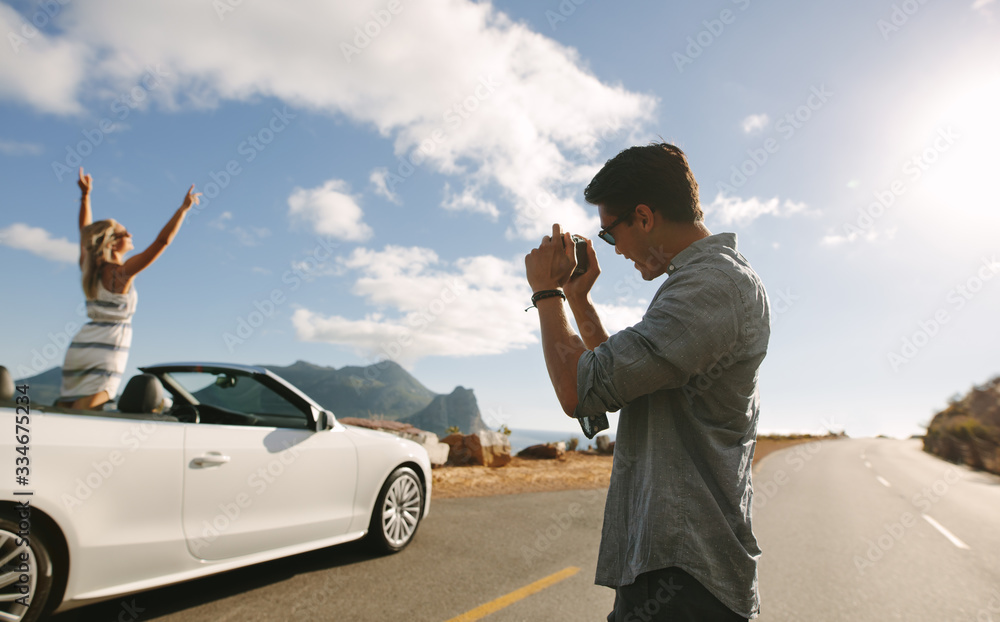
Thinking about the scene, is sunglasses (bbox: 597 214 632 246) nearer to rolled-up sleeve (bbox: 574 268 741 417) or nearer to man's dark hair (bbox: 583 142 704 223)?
man's dark hair (bbox: 583 142 704 223)

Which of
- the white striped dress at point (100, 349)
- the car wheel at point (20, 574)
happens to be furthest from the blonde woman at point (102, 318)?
the car wheel at point (20, 574)

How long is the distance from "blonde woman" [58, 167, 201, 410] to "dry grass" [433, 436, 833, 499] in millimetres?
5358

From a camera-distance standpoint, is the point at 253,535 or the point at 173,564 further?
the point at 253,535

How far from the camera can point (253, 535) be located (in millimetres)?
3947

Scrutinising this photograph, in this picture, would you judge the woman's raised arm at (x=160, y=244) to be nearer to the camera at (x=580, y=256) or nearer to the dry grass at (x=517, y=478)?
the camera at (x=580, y=256)

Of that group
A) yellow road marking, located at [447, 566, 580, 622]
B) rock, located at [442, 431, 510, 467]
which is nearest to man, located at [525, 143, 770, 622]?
yellow road marking, located at [447, 566, 580, 622]

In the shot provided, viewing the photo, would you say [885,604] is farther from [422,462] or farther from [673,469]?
[673,469]

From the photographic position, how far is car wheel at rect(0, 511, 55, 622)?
2.82 meters

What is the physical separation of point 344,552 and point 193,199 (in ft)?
11.2

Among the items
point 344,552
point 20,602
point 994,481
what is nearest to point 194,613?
point 20,602

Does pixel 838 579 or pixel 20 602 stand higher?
pixel 20 602

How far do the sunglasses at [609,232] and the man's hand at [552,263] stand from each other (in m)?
0.11

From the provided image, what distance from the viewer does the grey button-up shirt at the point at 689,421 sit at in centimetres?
123

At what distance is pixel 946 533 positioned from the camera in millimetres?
7891
